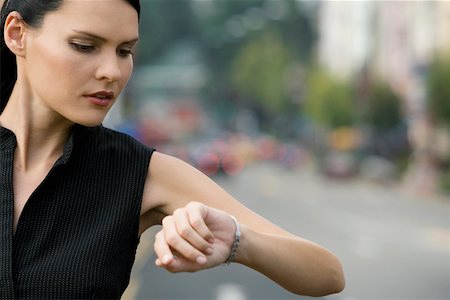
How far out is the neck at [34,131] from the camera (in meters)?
2.03

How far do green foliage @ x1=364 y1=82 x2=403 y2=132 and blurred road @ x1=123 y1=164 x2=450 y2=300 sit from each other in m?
6.89

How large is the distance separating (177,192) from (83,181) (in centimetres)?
19

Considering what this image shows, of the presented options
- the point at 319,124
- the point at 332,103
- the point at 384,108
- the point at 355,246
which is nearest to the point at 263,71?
the point at 319,124

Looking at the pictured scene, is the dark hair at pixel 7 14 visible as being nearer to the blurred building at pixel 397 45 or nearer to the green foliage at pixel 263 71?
the blurred building at pixel 397 45

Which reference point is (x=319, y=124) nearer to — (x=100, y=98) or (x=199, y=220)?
(x=100, y=98)

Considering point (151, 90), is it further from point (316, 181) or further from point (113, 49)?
point (113, 49)

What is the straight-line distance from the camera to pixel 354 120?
5550 cm

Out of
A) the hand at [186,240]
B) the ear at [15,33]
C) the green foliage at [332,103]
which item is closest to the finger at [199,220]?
the hand at [186,240]

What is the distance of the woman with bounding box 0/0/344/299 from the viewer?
1.86m

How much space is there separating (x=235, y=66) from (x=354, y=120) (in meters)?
52.0

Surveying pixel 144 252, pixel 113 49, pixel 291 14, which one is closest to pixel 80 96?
pixel 113 49

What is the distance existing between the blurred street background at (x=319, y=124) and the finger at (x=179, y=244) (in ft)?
36.7

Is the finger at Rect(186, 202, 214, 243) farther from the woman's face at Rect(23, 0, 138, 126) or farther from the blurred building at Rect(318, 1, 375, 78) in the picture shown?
the blurred building at Rect(318, 1, 375, 78)

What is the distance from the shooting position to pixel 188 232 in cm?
154
